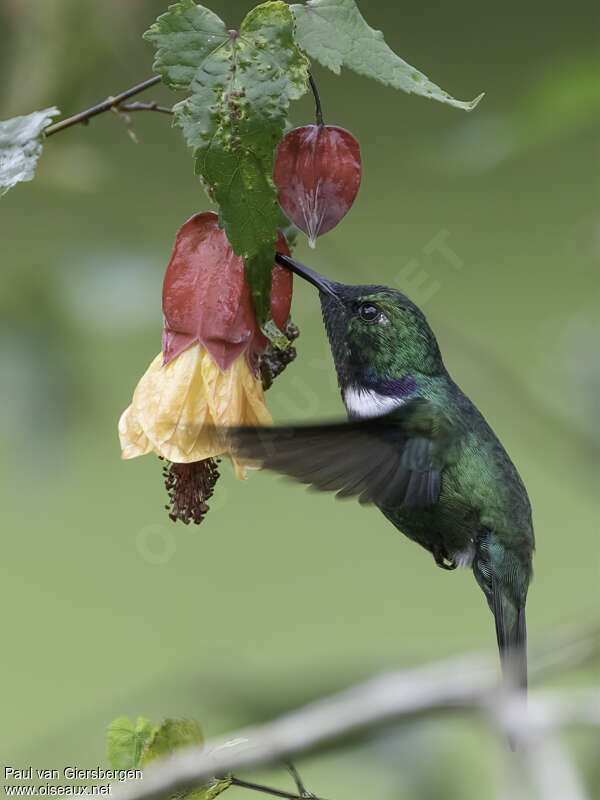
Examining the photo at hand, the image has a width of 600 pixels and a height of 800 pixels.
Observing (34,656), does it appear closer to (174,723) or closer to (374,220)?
(374,220)

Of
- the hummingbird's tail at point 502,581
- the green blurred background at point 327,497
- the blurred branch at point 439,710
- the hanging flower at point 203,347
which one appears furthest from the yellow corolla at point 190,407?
the green blurred background at point 327,497

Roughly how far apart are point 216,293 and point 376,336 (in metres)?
0.12

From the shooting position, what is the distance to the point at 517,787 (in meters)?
→ 0.17

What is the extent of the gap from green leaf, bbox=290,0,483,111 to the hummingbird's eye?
6.3 inches

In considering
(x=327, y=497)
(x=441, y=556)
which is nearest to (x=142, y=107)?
(x=441, y=556)

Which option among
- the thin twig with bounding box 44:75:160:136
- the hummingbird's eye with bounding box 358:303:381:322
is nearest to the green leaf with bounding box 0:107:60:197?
the thin twig with bounding box 44:75:160:136

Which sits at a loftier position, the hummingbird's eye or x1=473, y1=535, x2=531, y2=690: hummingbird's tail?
the hummingbird's eye

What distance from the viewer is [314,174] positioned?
607mm

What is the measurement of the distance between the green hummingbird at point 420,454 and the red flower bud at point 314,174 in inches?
1.3

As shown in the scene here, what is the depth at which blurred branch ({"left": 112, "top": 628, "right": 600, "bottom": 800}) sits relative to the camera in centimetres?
18

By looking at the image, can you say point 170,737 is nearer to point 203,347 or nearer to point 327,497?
point 203,347

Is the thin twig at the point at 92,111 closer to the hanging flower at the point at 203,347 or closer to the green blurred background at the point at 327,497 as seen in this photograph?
the hanging flower at the point at 203,347

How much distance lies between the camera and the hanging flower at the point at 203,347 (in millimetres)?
623

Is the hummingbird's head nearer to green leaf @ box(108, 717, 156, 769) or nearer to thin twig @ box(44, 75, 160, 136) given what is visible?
thin twig @ box(44, 75, 160, 136)
